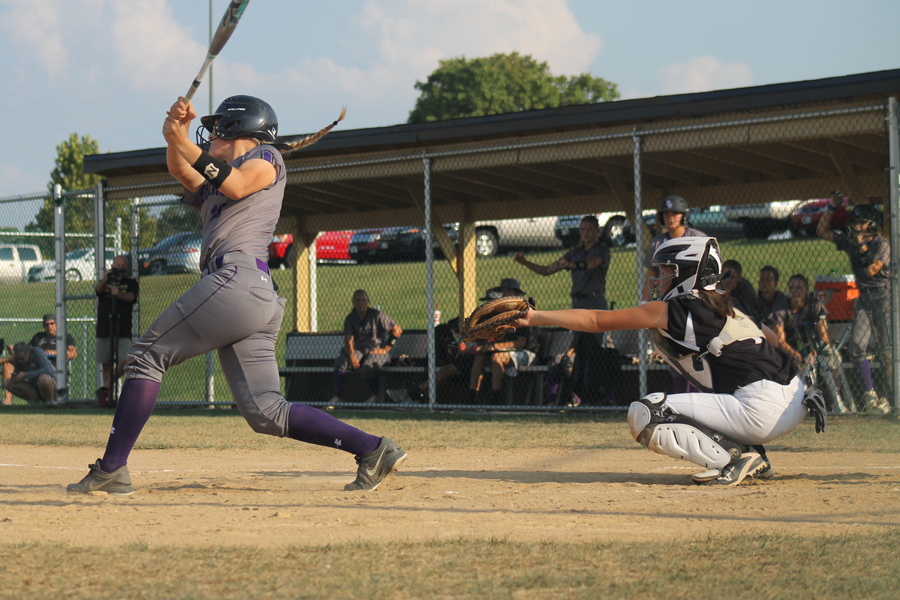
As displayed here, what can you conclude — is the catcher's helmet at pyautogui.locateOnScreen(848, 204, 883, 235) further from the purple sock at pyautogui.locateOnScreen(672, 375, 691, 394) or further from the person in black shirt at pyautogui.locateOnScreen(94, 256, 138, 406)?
the person in black shirt at pyautogui.locateOnScreen(94, 256, 138, 406)

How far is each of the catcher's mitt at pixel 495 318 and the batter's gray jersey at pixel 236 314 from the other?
38.7 inches

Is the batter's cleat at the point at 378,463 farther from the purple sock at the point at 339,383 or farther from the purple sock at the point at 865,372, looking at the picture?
the purple sock at the point at 339,383

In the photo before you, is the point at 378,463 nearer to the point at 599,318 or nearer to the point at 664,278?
the point at 599,318

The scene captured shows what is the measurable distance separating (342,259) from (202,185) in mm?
16801

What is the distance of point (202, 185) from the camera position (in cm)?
450

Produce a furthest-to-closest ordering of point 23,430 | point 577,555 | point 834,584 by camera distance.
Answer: point 23,430 → point 577,555 → point 834,584

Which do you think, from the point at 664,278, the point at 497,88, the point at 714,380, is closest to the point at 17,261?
the point at 664,278

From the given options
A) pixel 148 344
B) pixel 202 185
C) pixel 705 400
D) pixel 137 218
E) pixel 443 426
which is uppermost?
pixel 137 218

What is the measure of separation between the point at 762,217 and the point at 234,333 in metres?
15.8

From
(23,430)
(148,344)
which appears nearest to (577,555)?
(148,344)

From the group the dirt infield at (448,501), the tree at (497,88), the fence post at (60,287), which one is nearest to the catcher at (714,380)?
the dirt infield at (448,501)

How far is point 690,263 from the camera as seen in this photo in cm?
475

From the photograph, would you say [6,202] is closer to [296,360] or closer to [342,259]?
[296,360]

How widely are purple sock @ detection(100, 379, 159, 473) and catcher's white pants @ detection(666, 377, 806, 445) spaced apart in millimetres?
2704
